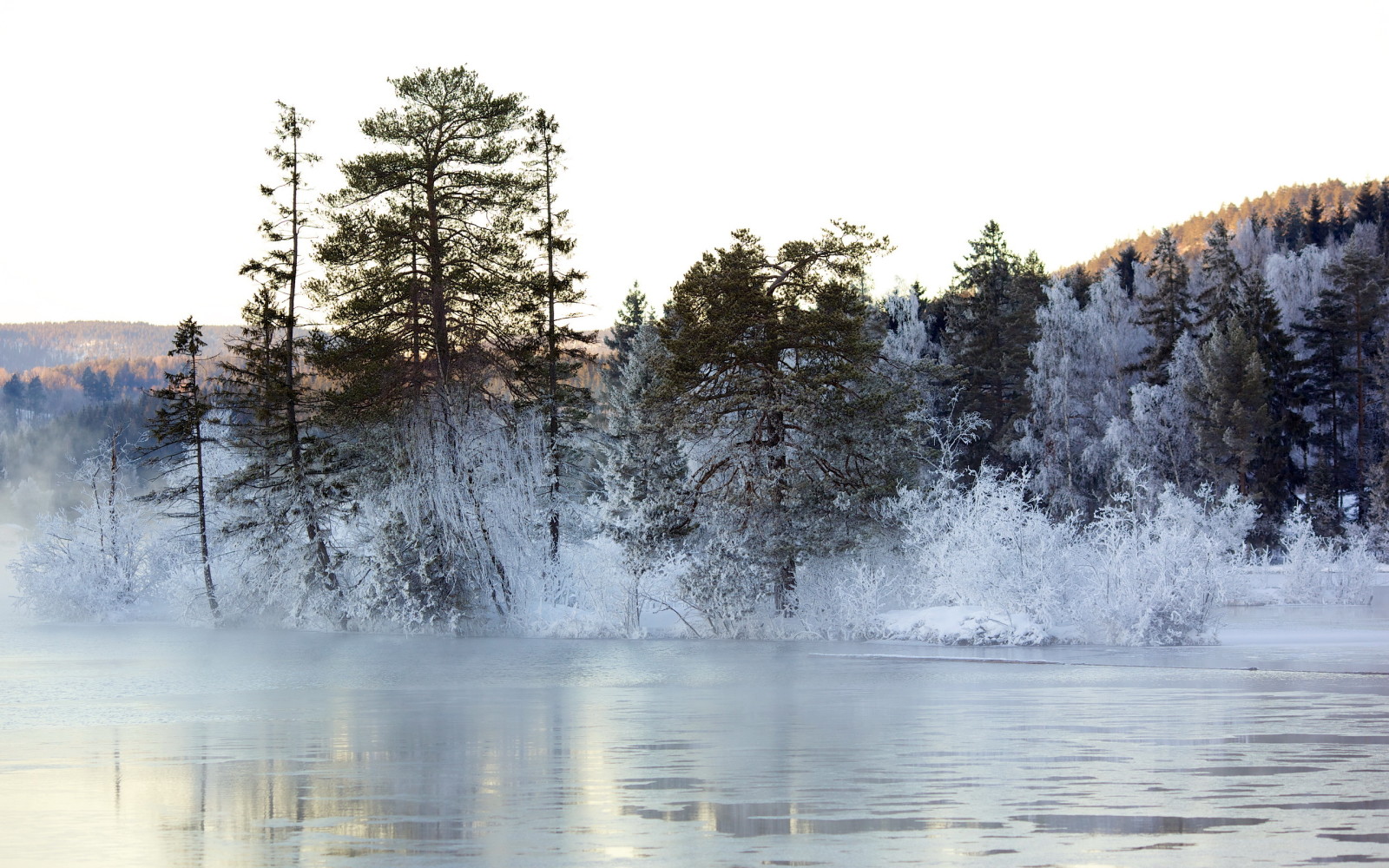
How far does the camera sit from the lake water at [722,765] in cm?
895

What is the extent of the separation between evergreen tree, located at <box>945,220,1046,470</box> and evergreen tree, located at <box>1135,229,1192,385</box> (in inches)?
231

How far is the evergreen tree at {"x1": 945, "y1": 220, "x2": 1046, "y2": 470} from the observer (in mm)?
64875

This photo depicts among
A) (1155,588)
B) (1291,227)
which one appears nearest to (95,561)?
(1155,588)

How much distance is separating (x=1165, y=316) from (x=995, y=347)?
8723 millimetres

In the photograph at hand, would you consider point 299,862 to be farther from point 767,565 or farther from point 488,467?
point 488,467

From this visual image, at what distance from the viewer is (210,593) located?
46625 millimetres

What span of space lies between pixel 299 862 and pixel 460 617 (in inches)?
1220

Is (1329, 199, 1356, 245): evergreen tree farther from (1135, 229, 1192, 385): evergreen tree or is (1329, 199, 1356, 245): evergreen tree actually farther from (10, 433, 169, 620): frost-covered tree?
(10, 433, 169, 620): frost-covered tree

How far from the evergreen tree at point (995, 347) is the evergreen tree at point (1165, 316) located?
588 cm

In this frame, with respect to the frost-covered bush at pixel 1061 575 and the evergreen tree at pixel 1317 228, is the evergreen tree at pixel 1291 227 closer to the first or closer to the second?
the evergreen tree at pixel 1317 228

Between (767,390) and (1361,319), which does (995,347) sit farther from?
(767,390)

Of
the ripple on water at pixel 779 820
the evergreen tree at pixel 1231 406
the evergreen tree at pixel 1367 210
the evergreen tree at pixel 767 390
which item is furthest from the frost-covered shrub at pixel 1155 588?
the evergreen tree at pixel 1367 210

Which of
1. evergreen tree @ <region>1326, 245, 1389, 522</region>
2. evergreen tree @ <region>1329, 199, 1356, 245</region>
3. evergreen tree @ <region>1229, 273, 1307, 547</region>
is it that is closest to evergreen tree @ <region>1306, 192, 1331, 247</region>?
evergreen tree @ <region>1329, 199, 1356, 245</region>

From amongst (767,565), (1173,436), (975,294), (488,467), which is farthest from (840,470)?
(975,294)
